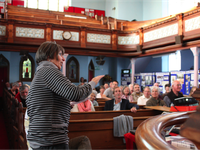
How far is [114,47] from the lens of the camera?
1179 cm

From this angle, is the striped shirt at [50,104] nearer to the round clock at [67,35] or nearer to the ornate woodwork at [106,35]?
the ornate woodwork at [106,35]

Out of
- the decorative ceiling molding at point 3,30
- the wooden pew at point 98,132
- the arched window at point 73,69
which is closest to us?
the wooden pew at point 98,132

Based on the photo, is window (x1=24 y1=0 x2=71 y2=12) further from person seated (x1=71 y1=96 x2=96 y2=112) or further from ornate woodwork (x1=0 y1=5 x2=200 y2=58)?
person seated (x1=71 y1=96 x2=96 y2=112)

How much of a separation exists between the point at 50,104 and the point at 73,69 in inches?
537

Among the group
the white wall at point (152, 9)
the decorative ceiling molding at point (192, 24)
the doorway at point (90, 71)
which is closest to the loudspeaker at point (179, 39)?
the decorative ceiling molding at point (192, 24)

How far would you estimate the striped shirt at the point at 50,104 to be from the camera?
55.6 inches

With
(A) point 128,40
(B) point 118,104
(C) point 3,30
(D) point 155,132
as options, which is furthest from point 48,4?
(D) point 155,132

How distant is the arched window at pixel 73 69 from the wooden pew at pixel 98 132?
441 inches

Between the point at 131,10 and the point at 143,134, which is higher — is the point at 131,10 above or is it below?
above

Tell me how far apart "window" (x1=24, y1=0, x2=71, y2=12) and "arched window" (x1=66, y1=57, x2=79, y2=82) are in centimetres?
624

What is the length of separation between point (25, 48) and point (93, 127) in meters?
8.08

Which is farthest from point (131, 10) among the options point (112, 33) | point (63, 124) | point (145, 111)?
point (63, 124)

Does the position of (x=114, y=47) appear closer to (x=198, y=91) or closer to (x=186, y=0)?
(x=186, y=0)

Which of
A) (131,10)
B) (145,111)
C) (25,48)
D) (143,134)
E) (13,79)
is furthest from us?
(131,10)
